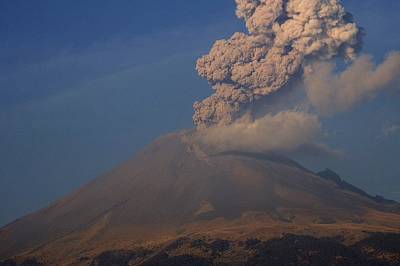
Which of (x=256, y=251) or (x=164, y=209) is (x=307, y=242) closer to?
(x=256, y=251)

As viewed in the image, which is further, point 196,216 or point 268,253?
point 196,216

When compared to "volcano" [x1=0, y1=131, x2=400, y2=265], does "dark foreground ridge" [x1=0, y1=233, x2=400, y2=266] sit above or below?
below

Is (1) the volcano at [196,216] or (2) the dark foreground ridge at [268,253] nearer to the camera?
(2) the dark foreground ridge at [268,253]

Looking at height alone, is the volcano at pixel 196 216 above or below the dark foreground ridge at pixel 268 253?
above

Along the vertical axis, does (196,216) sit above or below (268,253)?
above

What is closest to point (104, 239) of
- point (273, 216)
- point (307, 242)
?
point (273, 216)
